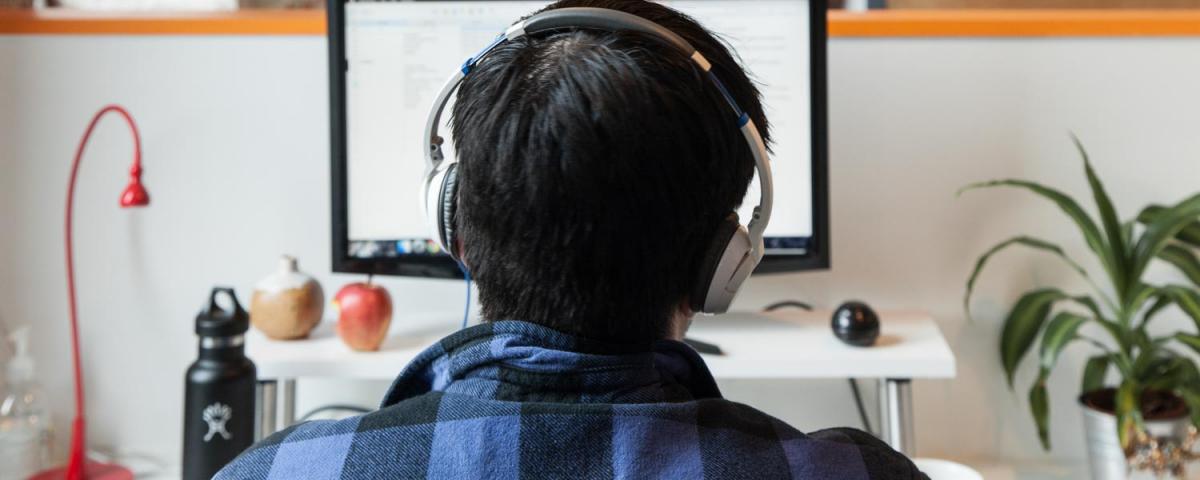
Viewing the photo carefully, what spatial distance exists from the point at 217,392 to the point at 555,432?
2.54 feet

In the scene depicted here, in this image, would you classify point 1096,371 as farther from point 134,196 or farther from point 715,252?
point 134,196

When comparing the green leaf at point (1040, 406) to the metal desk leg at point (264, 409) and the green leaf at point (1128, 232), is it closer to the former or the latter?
the green leaf at point (1128, 232)

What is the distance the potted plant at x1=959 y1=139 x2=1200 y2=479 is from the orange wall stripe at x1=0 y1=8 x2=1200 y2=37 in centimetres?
22

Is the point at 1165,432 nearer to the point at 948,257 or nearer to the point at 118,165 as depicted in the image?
the point at 948,257

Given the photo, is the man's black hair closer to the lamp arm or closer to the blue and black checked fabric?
the blue and black checked fabric

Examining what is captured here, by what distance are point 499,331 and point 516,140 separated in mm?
113

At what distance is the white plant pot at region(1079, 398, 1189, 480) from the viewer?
1.36 metres

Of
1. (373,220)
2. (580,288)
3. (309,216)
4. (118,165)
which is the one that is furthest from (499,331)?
(118,165)

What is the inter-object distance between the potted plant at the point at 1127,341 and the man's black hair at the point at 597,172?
0.89 m

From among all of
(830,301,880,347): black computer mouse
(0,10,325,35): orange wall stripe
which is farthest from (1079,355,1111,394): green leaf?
(0,10,325,35): orange wall stripe

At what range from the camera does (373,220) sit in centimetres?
140

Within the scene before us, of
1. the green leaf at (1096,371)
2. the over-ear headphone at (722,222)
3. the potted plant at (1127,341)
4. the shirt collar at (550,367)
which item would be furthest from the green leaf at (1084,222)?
the shirt collar at (550,367)

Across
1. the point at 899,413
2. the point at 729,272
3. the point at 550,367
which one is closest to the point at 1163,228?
the point at 899,413

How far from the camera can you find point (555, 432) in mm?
581
